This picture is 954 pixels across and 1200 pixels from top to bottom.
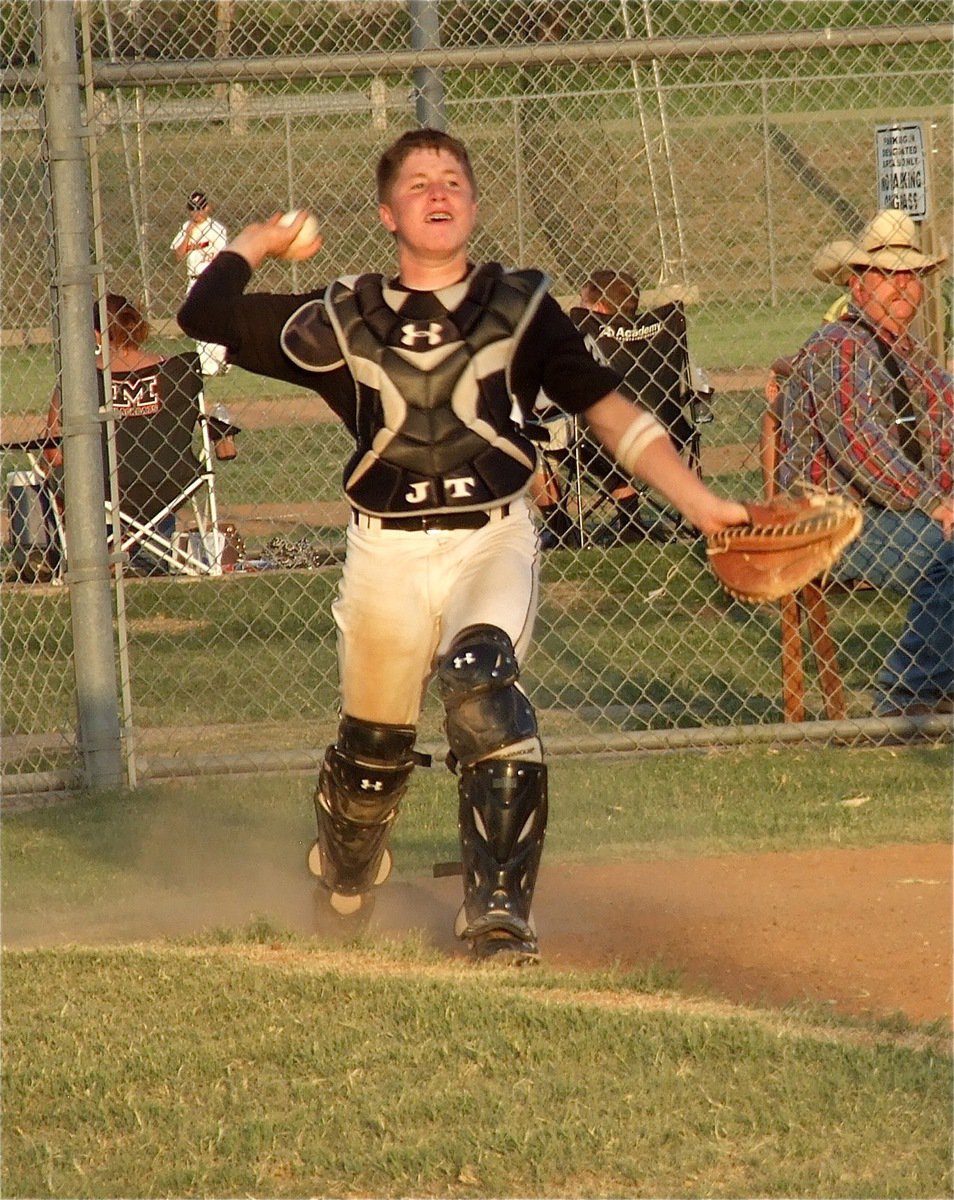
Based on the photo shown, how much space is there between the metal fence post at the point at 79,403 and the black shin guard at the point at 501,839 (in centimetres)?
278

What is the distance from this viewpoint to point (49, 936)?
5.39 m

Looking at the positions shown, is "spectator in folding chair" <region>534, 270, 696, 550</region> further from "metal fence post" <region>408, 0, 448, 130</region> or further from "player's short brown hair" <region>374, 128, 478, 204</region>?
"player's short brown hair" <region>374, 128, 478, 204</region>

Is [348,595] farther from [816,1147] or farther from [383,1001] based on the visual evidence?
[816,1147]

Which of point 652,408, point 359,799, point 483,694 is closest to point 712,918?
point 359,799

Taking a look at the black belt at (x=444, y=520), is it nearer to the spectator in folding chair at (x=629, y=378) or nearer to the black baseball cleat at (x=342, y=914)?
the black baseball cleat at (x=342, y=914)

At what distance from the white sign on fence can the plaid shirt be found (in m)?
1.76

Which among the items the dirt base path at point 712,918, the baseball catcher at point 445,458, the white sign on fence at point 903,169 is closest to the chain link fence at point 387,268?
the white sign on fence at point 903,169

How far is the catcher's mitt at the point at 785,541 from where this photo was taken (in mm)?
4207

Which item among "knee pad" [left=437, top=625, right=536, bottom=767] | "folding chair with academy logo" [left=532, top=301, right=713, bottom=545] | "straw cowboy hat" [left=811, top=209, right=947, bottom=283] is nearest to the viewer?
"knee pad" [left=437, top=625, right=536, bottom=767]

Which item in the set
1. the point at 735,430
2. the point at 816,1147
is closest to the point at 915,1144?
the point at 816,1147

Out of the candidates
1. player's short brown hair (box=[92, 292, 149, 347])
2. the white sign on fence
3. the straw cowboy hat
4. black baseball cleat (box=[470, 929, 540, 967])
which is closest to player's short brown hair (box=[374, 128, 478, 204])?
black baseball cleat (box=[470, 929, 540, 967])

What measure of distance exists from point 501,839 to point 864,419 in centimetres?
315

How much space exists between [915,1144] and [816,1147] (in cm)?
18

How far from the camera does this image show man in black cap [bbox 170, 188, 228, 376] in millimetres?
11216
